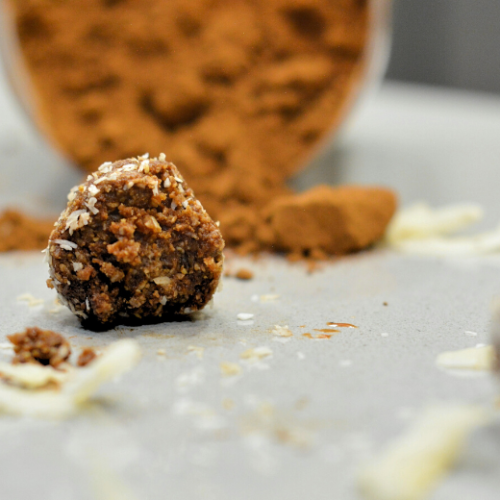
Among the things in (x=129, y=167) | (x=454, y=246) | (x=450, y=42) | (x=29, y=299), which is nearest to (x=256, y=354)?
(x=129, y=167)

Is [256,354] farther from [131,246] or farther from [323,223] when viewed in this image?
[323,223]

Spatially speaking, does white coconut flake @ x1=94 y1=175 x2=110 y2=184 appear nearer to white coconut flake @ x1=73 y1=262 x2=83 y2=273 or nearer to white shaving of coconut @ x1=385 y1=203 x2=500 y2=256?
white coconut flake @ x1=73 y1=262 x2=83 y2=273

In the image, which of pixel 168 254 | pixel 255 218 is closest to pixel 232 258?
pixel 255 218

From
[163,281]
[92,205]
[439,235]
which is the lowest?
[439,235]

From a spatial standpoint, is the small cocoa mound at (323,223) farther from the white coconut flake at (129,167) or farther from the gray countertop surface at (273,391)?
the white coconut flake at (129,167)

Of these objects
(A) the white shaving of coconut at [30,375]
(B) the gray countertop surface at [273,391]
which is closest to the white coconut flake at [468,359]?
(B) the gray countertop surface at [273,391]

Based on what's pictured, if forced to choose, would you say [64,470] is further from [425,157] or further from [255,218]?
[425,157]
